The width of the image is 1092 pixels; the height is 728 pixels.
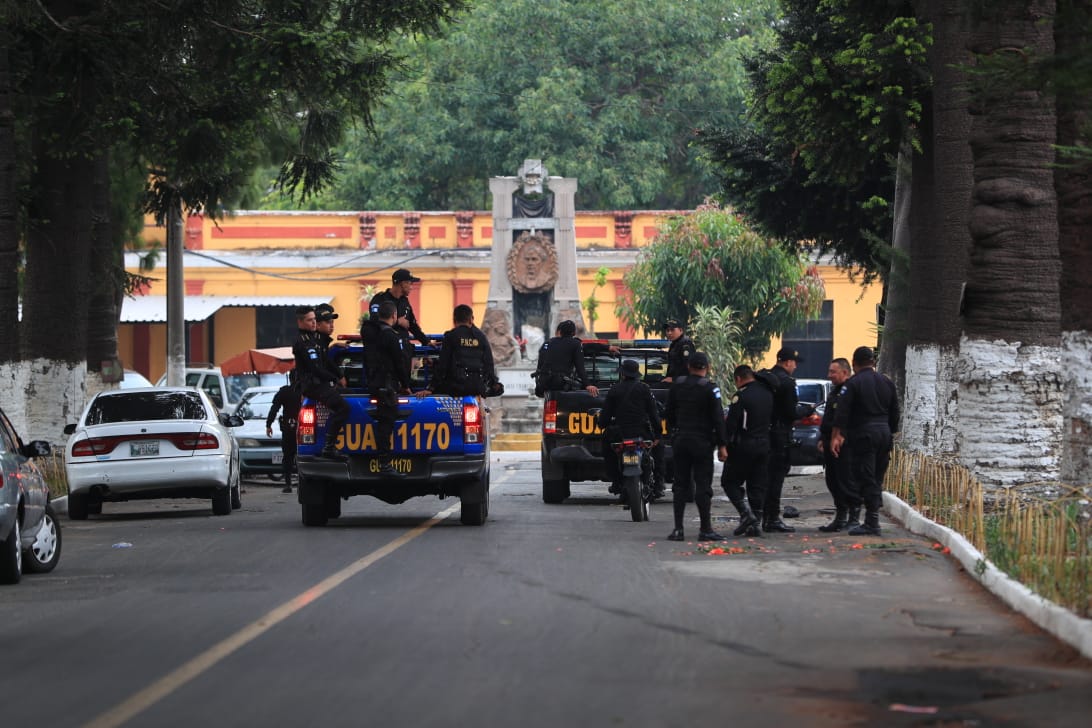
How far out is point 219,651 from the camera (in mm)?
9484

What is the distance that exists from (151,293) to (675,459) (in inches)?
1696

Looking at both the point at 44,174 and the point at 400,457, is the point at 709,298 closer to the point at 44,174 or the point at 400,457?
the point at 44,174

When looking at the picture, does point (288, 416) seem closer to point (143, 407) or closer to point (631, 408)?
point (143, 407)

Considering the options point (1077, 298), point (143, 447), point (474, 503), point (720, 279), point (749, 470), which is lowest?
point (474, 503)

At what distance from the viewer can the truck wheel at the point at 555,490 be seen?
21.8 m

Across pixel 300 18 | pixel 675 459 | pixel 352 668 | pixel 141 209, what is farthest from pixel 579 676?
pixel 141 209

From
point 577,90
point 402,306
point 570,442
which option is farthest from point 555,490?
point 577,90

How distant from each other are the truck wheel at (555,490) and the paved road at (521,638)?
17.2 ft

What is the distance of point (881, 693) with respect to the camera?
8266 mm

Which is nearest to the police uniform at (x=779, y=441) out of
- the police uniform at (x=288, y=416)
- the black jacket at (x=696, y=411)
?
the black jacket at (x=696, y=411)

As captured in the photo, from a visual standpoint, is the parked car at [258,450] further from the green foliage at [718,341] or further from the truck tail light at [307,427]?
the green foliage at [718,341]

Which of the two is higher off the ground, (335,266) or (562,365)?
(335,266)

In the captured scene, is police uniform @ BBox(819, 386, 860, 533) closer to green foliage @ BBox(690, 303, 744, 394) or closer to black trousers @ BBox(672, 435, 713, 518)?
black trousers @ BBox(672, 435, 713, 518)

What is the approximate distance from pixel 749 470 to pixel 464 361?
3.16m
